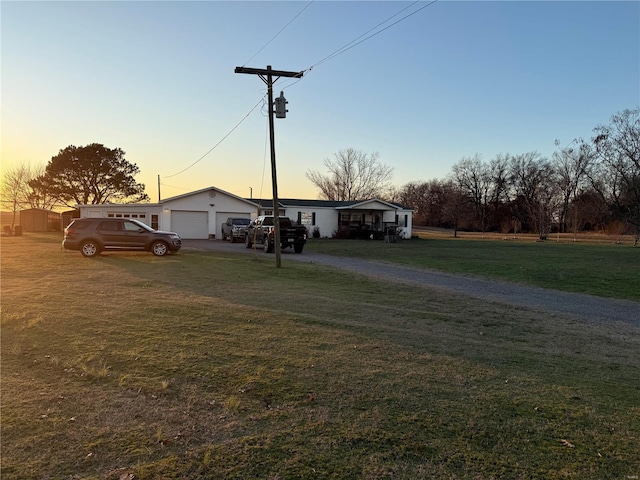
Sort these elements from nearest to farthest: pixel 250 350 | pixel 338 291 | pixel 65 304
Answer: pixel 250 350 → pixel 65 304 → pixel 338 291

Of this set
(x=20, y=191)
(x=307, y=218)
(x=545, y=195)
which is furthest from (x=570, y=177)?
(x=20, y=191)

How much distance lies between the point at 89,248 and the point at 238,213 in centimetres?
1761

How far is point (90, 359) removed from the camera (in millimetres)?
4641

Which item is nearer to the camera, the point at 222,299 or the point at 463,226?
the point at 222,299

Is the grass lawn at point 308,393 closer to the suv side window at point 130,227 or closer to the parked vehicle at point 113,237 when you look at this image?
the parked vehicle at point 113,237

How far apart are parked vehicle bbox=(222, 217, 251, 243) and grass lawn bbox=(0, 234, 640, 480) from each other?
21.3 m

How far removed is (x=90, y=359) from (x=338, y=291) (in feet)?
19.8

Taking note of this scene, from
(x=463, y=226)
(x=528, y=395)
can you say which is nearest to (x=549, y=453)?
(x=528, y=395)

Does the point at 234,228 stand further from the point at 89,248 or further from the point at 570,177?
the point at 570,177

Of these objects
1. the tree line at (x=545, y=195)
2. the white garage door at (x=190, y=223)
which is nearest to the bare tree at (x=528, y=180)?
the tree line at (x=545, y=195)

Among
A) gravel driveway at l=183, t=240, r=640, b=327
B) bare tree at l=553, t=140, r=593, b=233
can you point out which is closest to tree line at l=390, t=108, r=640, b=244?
bare tree at l=553, t=140, r=593, b=233

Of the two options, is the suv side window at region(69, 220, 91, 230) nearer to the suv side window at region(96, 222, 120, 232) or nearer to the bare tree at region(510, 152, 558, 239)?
the suv side window at region(96, 222, 120, 232)

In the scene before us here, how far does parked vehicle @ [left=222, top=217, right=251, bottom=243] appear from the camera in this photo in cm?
2912

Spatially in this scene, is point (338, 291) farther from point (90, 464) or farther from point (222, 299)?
point (90, 464)
